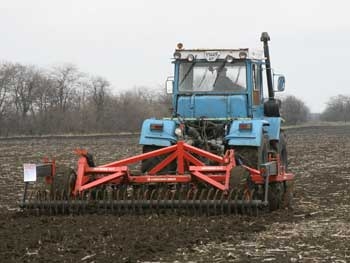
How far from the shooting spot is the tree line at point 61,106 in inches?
2758

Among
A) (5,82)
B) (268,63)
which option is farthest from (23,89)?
(268,63)

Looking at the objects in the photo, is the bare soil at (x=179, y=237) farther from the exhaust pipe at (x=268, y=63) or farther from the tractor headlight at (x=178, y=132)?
the exhaust pipe at (x=268, y=63)

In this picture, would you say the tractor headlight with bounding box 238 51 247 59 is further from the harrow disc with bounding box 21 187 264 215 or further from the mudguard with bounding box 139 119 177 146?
the harrow disc with bounding box 21 187 264 215

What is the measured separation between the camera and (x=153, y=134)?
36.1 ft

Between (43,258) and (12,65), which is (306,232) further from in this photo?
(12,65)

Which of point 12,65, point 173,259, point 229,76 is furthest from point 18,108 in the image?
point 173,259

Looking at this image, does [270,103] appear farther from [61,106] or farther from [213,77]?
[61,106]

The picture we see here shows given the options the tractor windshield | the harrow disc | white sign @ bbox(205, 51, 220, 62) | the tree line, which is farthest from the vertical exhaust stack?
the tree line

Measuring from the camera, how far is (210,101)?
11.5m

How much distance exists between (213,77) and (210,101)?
0.46 metres

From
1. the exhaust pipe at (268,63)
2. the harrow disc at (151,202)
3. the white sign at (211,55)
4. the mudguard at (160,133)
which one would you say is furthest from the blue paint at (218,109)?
the harrow disc at (151,202)

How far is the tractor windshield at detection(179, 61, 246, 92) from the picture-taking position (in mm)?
11664

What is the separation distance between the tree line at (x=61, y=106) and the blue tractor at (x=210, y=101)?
54611 millimetres

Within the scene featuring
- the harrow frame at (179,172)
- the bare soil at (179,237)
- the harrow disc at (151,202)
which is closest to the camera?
the bare soil at (179,237)
